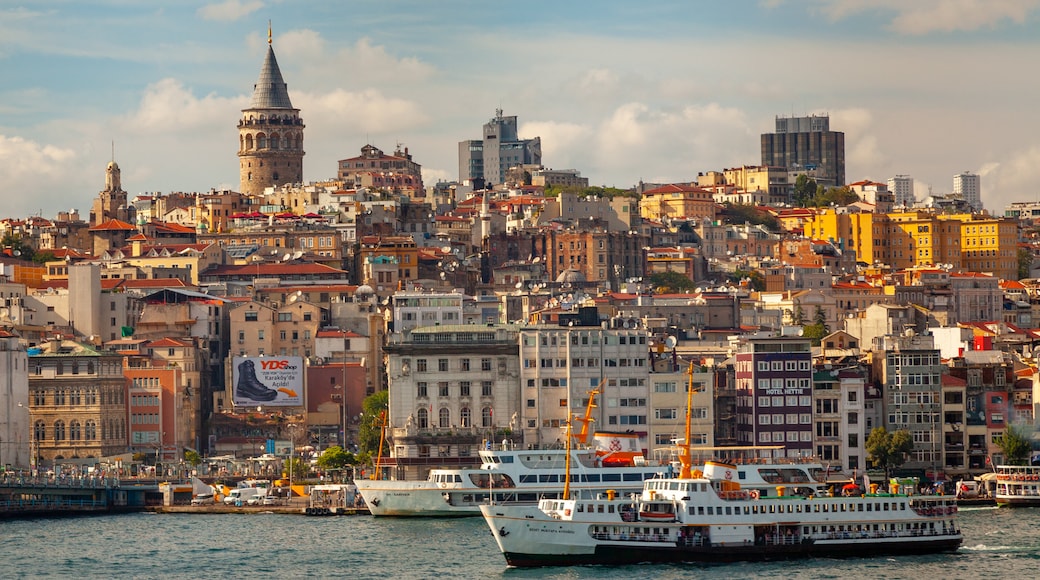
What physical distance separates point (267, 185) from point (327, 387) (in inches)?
2645

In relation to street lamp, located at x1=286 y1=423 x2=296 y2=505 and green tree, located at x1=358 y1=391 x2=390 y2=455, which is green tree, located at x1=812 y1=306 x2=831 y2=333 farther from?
street lamp, located at x1=286 y1=423 x2=296 y2=505

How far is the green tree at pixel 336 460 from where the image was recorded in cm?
10394

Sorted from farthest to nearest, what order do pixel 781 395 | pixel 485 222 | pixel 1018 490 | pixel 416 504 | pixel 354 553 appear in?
pixel 485 222, pixel 781 395, pixel 1018 490, pixel 416 504, pixel 354 553

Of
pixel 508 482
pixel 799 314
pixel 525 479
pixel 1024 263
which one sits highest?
pixel 1024 263

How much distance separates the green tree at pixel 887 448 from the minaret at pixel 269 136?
90.2m

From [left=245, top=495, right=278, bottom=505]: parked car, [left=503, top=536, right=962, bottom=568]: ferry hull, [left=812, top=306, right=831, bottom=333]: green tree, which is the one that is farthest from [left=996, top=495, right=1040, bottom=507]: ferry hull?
[left=812, top=306, right=831, bottom=333]: green tree

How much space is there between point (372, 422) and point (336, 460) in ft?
13.6

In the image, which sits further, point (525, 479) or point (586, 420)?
point (525, 479)

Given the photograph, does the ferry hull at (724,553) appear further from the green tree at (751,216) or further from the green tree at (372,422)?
the green tree at (751,216)

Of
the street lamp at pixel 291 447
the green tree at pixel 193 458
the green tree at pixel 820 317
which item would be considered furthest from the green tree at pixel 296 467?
the green tree at pixel 820 317

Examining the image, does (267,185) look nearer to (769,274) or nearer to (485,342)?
(769,274)

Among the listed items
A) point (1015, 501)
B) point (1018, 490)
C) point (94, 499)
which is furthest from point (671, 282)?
point (94, 499)

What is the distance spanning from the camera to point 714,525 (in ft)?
248

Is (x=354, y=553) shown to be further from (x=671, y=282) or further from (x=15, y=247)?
(x=15, y=247)
